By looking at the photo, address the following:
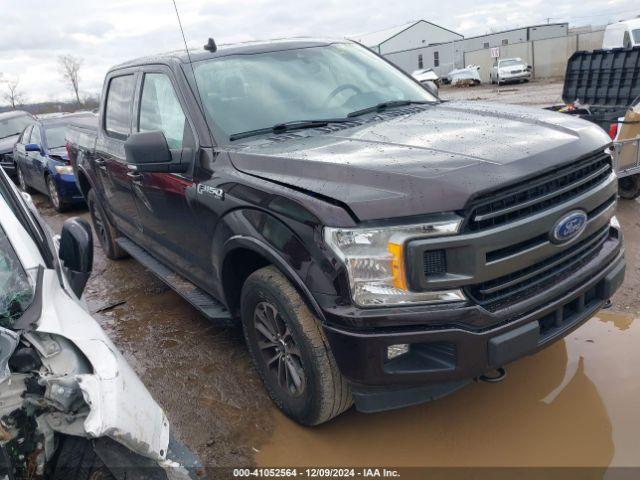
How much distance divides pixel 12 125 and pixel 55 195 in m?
6.53

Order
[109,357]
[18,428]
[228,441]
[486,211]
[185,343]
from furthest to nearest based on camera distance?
[185,343]
[228,441]
[486,211]
[109,357]
[18,428]

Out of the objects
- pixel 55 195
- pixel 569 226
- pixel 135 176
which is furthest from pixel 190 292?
pixel 55 195

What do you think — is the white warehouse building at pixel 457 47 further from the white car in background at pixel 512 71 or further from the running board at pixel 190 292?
the running board at pixel 190 292

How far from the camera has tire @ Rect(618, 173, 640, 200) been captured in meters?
6.15

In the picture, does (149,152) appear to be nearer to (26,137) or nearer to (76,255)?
(76,255)

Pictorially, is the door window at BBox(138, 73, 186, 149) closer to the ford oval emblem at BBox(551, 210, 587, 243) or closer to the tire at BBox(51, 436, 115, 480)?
the tire at BBox(51, 436, 115, 480)

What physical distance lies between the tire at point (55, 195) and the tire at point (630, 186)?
314 inches

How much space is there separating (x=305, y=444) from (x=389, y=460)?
44cm

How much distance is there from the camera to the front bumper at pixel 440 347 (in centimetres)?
222

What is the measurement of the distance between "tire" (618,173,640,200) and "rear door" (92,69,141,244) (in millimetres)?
5171

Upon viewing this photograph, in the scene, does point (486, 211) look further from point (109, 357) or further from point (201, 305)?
point (201, 305)

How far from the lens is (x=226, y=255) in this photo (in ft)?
10.0

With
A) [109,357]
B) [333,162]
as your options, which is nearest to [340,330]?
[333,162]

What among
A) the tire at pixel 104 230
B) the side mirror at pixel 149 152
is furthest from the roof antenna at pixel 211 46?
the tire at pixel 104 230
